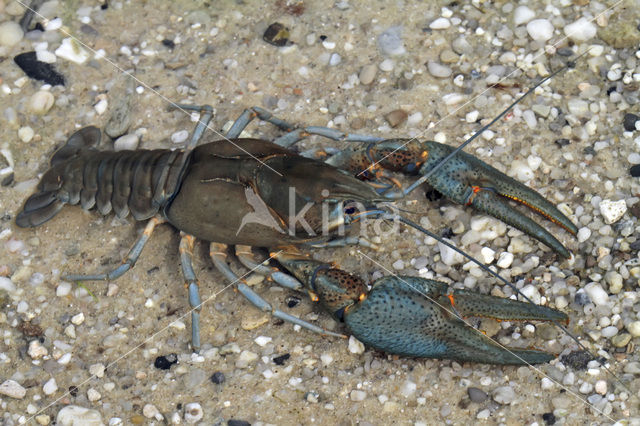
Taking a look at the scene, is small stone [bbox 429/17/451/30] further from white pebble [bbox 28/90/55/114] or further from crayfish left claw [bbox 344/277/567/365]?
white pebble [bbox 28/90/55/114]

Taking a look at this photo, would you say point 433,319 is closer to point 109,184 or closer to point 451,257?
point 451,257

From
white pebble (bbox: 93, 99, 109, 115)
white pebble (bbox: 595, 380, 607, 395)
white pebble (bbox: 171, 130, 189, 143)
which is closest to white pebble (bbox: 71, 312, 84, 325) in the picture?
white pebble (bbox: 171, 130, 189, 143)

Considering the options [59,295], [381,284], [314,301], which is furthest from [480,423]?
[59,295]

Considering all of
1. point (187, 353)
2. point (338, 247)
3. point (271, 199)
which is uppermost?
point (271, 199)

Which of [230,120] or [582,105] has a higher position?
[582,105]

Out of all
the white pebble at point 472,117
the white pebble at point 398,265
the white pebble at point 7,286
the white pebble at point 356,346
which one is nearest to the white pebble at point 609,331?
the white pebble at point 398,265

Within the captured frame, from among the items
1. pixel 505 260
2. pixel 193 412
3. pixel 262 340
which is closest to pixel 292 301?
pixel 262 340

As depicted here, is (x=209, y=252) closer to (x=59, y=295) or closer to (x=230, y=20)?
(x=59, y=295)
